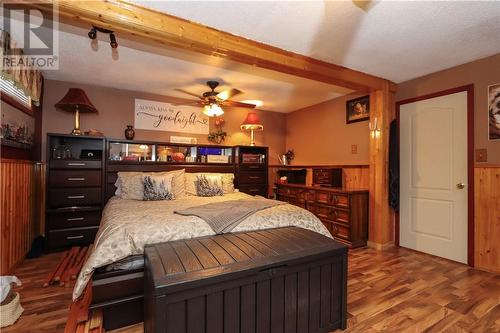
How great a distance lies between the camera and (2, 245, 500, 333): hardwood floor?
1.70 meters

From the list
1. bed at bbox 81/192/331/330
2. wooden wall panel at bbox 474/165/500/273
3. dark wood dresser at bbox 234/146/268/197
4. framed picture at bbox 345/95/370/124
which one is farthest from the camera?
dark wood dresser at bbox 234/146/268/197

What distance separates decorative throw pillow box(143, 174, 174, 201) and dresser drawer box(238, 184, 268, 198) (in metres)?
1.47

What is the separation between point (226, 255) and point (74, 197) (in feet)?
9.26

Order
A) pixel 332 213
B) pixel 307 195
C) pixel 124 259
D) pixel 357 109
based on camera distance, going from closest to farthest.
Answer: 1. pixel 124 259
2. pixel 332 213
3. pixel 357 109
4. pixel 307 195

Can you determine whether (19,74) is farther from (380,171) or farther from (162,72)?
(380,171)

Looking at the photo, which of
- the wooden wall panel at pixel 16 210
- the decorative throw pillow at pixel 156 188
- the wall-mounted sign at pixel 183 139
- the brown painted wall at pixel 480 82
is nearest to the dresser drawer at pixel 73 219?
the wooden wall panel at pixel 16 210

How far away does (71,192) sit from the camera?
10.7ft

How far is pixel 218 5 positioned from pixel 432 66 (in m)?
2.64

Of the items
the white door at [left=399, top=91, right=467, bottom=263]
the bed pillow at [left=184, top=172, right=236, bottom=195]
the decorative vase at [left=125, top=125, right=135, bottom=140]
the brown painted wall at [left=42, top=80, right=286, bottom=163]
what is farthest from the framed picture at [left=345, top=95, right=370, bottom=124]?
the decorative vase at [left=125, top=125, right=135, bottom=140]

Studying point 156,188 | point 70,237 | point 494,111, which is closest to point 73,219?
point 70,237

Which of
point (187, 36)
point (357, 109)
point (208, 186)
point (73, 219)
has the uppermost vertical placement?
point (187, 36)

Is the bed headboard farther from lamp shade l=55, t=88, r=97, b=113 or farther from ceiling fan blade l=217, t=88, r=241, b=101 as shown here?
ceiling fan blade l=217, t=88, r=241, b=101

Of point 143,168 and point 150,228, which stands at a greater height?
point 143,168

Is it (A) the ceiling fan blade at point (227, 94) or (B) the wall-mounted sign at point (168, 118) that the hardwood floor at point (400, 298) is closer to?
(B) the wall-mounted sign at point (168, 118)
